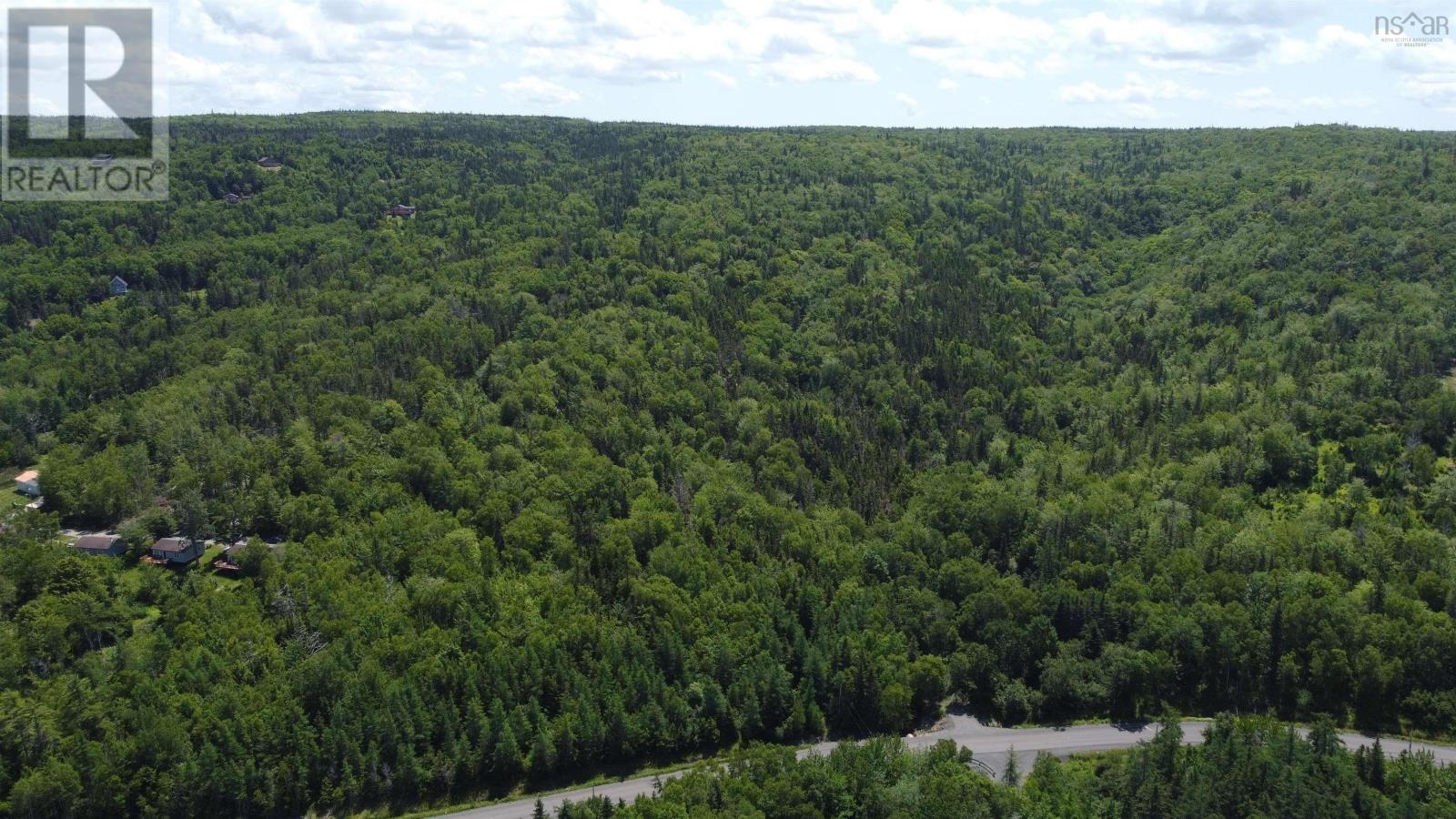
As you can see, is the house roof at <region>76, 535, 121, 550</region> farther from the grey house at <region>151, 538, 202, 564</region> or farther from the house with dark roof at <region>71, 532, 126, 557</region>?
the grey house at <region>151, 538, 202, 564</region>

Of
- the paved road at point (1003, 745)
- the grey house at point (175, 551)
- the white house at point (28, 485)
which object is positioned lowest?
the paved road at point (1003, 745)

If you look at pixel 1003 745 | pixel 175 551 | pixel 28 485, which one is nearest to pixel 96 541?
pixel 175 551

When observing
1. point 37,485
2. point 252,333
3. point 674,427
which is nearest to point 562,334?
point 674,427

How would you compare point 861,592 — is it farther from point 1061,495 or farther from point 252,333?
point 252,333

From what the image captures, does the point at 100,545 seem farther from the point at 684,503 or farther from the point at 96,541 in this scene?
the point at 684,503

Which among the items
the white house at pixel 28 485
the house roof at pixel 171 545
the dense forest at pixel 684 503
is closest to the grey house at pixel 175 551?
the house roof at pixel 171 545

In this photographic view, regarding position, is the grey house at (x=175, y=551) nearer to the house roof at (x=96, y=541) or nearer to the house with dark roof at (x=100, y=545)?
the house with dark roof at (x=100, y=545)
